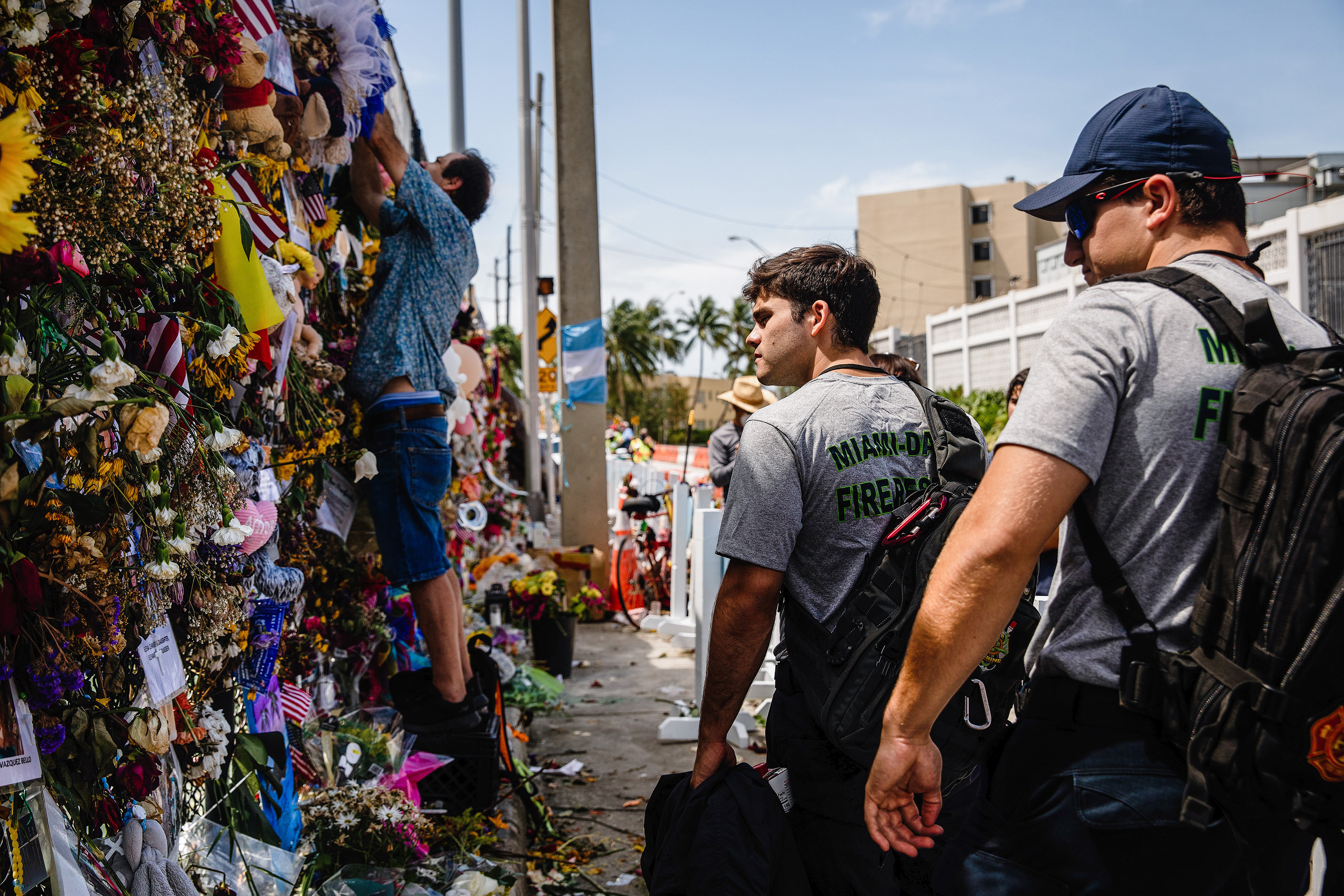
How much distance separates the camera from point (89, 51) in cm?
143

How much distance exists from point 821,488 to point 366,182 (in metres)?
2.23

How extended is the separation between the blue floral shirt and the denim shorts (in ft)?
0.64

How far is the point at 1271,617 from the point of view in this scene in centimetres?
131

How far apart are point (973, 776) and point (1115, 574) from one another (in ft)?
2.83

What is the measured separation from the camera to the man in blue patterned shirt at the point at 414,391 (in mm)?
3090

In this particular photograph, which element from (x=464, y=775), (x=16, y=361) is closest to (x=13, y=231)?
(x=16, y=361)

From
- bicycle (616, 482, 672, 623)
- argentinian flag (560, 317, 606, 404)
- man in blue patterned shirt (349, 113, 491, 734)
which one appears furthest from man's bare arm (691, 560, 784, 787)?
bicycle (616, 482, 672, 623)

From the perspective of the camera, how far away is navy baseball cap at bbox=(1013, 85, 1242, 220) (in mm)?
1661

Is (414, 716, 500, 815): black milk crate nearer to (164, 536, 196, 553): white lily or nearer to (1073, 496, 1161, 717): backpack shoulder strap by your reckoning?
(164, 536, 196, 553): white lily

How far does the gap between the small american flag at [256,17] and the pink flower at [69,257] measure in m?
1.11

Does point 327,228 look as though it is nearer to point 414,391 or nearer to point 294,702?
point 414,391

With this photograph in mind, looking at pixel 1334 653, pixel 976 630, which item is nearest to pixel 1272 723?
pixel 1334 653

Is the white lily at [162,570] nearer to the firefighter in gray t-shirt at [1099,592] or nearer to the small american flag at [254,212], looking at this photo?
the small american flag at [254,212]

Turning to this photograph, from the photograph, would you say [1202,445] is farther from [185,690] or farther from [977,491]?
[185,690]
